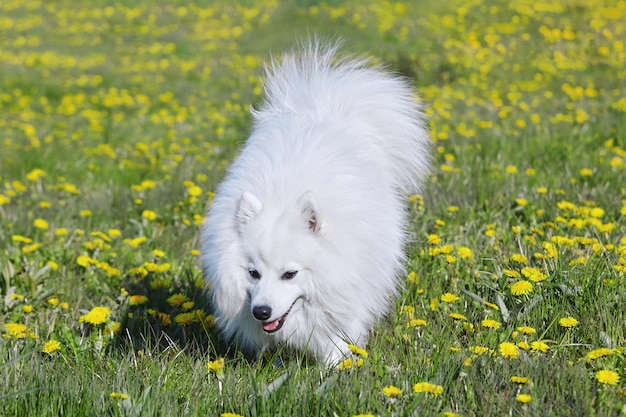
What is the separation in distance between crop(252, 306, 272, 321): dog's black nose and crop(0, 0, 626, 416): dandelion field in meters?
0.21

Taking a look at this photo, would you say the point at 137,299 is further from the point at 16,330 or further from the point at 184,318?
the point at 16,330

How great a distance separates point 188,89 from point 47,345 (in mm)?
7450

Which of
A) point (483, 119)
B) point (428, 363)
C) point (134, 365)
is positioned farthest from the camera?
point (483, 119)

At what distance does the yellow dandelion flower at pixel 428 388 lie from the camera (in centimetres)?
246

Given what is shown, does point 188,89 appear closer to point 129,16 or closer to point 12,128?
point 12,128

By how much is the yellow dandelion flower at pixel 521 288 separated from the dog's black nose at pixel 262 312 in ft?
3.45

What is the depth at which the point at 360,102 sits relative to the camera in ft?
14.2

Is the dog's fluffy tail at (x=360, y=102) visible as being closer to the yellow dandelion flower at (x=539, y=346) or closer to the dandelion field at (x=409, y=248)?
the dandelion field at (x=409, y=248)

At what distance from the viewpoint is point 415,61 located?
33.2 feet

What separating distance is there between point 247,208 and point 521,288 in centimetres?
122

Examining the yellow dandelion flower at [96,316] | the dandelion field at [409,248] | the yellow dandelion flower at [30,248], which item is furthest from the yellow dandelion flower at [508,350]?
the yellow dandelion flower at [30,248]

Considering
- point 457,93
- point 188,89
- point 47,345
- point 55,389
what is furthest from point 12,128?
point 55,389

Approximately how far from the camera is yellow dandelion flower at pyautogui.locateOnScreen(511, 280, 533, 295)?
3211 mm

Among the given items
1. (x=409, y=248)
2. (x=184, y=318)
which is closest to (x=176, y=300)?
(x=184, y=318)
